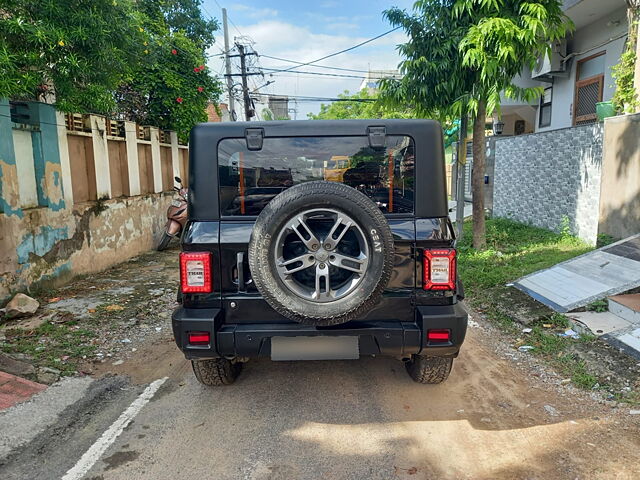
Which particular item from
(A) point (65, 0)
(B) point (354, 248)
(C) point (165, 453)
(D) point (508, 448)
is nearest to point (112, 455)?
(C) point (165, 453)

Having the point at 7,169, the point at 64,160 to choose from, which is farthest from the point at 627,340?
the point at 64,160

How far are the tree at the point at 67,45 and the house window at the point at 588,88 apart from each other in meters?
9.79

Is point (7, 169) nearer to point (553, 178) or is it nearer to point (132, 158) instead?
point (132, 158)

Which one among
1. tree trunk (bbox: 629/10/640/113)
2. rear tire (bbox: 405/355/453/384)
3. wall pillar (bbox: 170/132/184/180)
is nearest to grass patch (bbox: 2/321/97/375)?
rear tire (bbox: 405/355/453/384)

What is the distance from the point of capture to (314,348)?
312cm

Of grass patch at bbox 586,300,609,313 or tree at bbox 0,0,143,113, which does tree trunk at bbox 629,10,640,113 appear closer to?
grass patch at bbox 586,300,609,313

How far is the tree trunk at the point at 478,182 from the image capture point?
8447 mm

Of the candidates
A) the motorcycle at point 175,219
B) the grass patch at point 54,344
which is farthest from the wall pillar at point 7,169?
the motorcycle at point 175,219

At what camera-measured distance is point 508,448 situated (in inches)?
112

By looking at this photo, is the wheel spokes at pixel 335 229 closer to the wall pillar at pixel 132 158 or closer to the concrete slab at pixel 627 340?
the concrete slab at pixel 627 340

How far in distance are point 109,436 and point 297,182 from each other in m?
2.08

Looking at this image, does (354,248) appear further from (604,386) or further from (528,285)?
(528,285)

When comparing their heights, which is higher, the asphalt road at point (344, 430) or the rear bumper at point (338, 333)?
the rear bumper at point (338, 333)

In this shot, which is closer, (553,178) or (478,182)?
(478,182)
